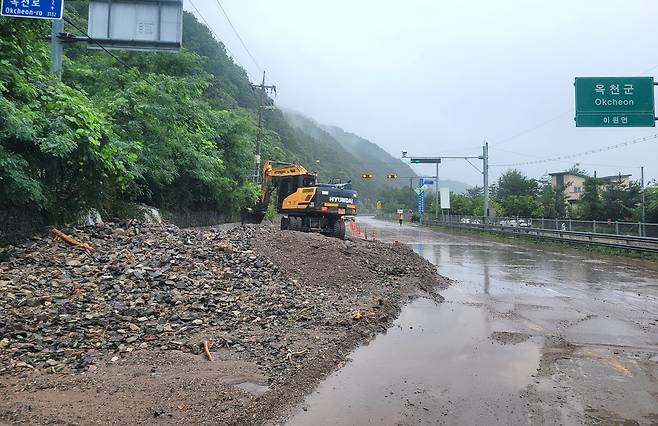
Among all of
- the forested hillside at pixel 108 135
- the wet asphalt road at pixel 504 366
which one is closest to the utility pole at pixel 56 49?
the forested hillside at pixel 108 135

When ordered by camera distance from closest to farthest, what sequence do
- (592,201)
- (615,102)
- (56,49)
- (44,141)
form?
(44,141) → (56,49) → (615,102) → (592,201)

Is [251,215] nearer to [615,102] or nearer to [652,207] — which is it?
[615,102]

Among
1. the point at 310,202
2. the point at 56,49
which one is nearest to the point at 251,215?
the point at 310,202

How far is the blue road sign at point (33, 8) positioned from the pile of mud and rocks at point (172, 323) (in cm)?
435

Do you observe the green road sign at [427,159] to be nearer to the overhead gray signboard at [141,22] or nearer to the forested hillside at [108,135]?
the forested hillside at [108,135]

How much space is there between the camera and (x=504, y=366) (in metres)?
5.97

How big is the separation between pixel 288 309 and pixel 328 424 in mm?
3734

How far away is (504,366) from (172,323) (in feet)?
14.1

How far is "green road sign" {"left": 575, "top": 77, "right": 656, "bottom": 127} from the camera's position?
56.5 feet

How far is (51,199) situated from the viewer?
10.1 m

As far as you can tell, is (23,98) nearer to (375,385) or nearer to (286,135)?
(375,385)

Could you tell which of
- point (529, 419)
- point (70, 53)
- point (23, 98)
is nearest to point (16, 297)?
point (23, 98)

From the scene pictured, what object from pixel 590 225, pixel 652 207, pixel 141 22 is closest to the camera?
pixel 141 22

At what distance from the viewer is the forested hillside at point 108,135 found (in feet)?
30.2
